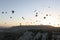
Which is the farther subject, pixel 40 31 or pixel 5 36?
pixel 5 36

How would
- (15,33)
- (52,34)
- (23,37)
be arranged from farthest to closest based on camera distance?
(15,33), (23,37), (52,34)

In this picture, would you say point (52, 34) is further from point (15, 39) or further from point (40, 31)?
point (15, 39)

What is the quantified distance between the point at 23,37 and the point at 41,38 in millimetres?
5150

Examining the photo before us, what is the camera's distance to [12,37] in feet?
156

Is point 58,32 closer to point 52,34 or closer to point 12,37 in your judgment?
point 52,34

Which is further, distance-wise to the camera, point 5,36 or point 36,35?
point 5,36

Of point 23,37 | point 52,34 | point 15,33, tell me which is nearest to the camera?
point 52,34

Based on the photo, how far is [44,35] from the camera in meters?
42.8

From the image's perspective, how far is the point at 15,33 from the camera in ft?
159

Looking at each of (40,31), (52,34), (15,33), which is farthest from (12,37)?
(52,34)

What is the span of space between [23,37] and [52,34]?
7637mm

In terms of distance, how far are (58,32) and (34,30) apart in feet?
21.1

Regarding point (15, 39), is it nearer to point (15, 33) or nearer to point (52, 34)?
point (15, 33)

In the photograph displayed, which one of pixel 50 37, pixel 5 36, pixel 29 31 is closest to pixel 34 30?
pixel 29 31
